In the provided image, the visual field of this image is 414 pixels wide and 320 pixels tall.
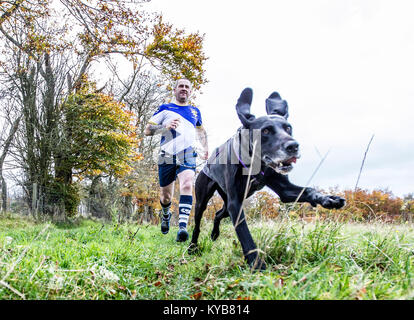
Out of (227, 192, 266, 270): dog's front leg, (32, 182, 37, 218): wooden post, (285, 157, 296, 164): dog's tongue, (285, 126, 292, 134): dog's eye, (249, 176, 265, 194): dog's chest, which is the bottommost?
(32, 182, 37, 218): wooden post

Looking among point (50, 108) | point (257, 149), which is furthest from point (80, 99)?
point (257, 149)

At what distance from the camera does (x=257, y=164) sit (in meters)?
2.46

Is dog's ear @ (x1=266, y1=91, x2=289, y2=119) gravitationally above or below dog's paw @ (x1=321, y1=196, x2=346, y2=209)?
above

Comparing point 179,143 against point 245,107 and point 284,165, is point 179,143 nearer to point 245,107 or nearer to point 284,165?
point 245,107

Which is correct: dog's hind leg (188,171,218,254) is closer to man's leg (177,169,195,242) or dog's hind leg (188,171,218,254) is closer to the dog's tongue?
man's leg (177,169,195,242)

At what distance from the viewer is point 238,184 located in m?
2.52

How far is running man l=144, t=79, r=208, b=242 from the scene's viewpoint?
404 centimetres

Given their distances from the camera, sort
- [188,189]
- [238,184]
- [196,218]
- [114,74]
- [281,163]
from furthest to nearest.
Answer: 1. [114,74]
2. [188,189]
3. [196,218]
4. [238,184]
5. [281,163]

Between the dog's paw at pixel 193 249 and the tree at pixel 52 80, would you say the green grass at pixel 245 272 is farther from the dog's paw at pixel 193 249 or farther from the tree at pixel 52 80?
the tree at pixel 52 80

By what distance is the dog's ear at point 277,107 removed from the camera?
2.64m

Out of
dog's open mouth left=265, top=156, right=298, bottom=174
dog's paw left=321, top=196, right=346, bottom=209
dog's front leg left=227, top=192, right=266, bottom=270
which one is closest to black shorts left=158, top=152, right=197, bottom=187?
dog's front leg left=227, top=192, right=266, bottom=270

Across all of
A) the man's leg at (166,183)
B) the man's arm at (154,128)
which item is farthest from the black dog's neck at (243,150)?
the man's leg at (166,183)
